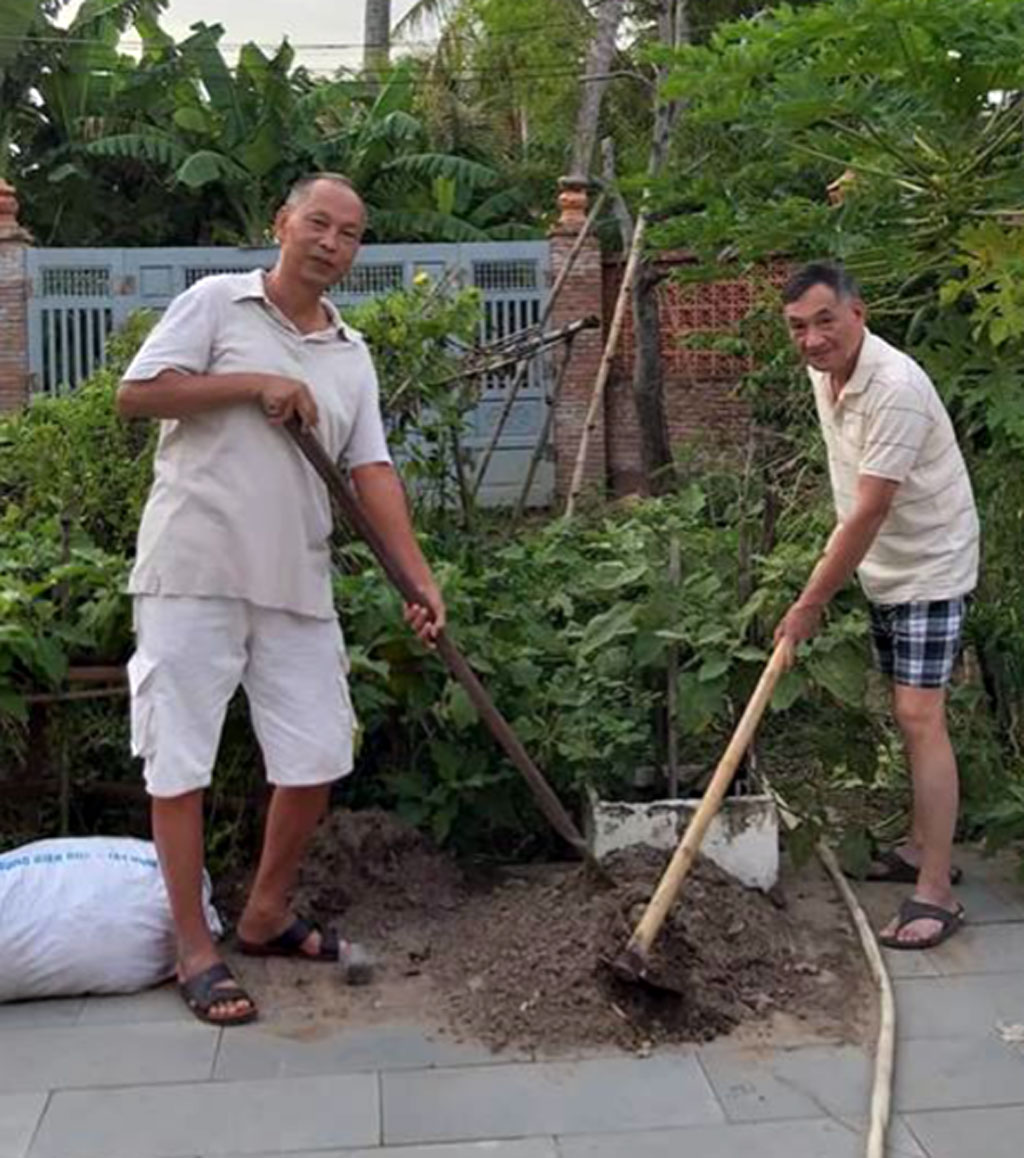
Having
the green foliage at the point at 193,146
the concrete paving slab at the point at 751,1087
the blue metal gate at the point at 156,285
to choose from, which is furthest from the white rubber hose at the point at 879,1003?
the green foliage at the point at 193,146

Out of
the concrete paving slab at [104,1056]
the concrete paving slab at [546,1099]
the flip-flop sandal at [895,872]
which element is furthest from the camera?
the flip-flop sandal at [895,872]

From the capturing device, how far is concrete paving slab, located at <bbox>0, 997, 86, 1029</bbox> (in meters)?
3.43

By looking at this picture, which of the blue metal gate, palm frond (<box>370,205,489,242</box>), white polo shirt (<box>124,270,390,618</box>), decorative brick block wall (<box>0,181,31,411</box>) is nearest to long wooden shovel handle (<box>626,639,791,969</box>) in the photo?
white polo shirt (<box>124,270,390,618</box>)

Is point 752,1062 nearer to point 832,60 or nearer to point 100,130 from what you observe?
point 832,60

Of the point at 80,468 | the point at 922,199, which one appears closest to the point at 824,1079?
the point at 922,199

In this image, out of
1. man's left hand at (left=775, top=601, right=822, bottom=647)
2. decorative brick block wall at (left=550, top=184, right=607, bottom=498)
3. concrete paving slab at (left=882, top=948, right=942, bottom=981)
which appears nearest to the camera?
concrete paving slab at (left=882, top=948, right=942, bottom=981)

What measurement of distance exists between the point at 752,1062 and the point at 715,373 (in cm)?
983

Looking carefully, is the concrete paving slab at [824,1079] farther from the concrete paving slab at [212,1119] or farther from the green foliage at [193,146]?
the green foliage at [193,146]

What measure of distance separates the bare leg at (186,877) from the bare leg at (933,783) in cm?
181

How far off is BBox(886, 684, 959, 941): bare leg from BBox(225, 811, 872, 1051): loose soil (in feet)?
0.87

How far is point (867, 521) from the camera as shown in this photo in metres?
3.69

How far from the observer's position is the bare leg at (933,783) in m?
3.94

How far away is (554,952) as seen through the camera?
11.6 feet

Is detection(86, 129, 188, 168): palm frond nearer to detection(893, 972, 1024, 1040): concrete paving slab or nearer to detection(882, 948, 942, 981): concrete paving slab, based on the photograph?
detection(882, 948, 942, 981): concrete paving slab
